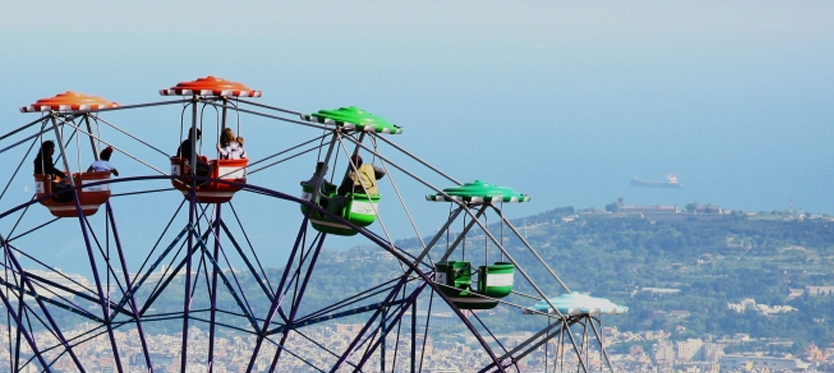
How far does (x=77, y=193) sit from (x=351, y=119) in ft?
20.1

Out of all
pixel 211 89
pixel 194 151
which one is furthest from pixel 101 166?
pixel 211 89

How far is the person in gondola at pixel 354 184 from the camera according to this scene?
105 ft

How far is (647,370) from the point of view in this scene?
179750 millimetres

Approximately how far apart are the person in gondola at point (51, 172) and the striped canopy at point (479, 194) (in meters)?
7.36

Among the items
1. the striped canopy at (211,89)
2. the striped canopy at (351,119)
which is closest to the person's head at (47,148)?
the striped canopy at (211,89)

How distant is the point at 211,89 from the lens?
32.5m

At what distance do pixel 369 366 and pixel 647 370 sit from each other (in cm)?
2681

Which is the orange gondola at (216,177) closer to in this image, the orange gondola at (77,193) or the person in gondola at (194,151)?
the person in gondola at (194,151)

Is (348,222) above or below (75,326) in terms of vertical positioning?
above

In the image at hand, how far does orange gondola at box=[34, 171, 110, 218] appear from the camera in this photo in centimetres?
3422

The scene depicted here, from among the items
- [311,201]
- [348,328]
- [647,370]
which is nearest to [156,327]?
[348,328]

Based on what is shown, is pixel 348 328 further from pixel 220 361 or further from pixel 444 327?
pixel 444 327

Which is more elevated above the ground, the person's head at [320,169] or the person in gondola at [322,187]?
the person's head at [320,169]

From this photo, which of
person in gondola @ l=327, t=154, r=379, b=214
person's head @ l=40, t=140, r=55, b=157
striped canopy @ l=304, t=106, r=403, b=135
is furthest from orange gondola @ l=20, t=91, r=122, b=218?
striped canopy @ l=304, t=106, r=403, b=135
